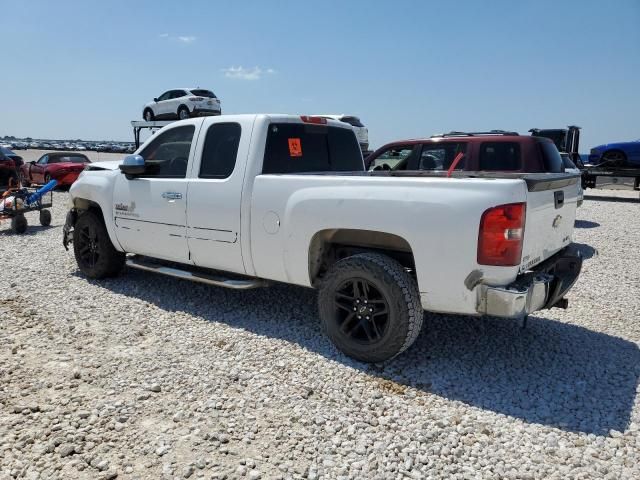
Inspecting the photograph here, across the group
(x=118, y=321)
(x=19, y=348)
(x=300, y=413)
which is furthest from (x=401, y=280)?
(x=19, y=348)

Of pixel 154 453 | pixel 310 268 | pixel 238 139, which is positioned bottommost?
pixel 154 453

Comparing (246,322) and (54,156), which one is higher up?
(54,156)

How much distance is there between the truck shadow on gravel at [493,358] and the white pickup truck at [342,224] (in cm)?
40

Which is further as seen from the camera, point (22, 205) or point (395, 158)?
point (22, 205)

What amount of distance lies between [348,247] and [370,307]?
2.05ft

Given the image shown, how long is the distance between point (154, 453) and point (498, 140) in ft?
22.9

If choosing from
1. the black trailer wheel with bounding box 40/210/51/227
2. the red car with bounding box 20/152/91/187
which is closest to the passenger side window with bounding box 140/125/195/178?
the black trailer wheel with bounding box 40/210/51/227

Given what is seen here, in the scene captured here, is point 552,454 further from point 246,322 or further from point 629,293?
point 629,293

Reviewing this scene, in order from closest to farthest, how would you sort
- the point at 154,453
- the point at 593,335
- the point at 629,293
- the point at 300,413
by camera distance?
the point at 154,453, the point at 300,413, the point at 593,335, the point at 629,293

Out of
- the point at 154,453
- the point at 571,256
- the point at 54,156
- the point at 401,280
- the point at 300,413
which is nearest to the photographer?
the point at 154,453

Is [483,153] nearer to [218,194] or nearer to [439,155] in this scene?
[439,155]

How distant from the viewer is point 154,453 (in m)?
2.74

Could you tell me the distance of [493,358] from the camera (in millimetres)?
4062

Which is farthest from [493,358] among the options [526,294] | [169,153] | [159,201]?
[169,153]
